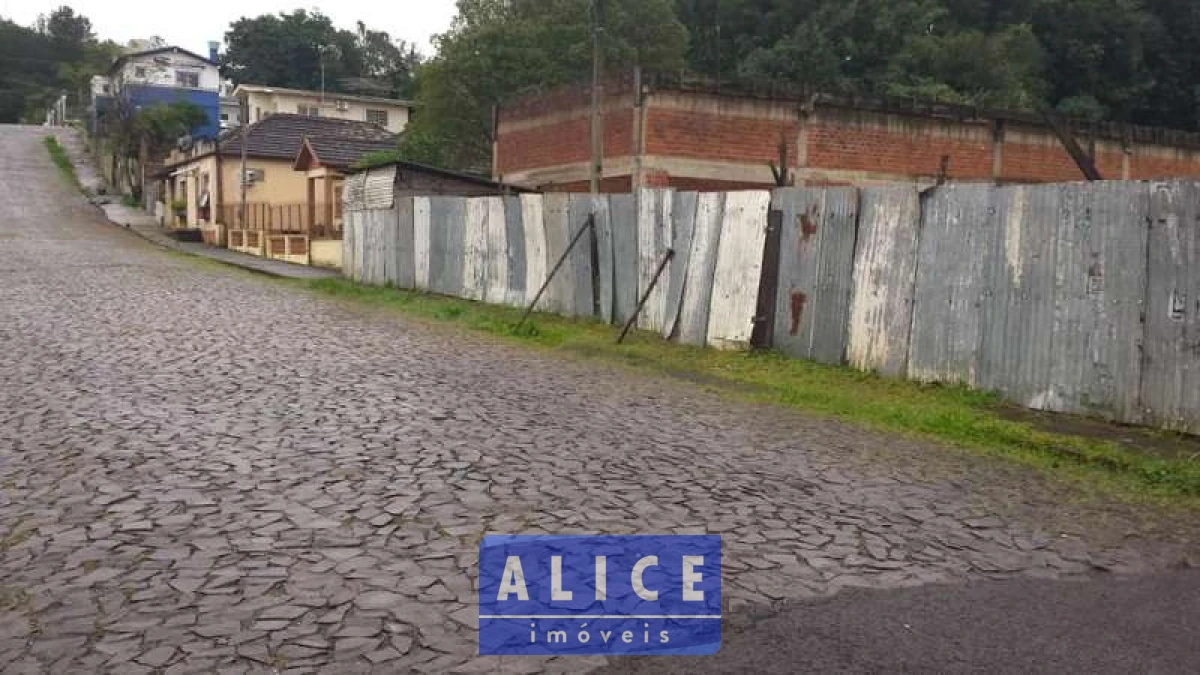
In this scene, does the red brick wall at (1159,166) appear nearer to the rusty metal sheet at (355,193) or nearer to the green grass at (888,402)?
the rusty metal sheet at (355,193)

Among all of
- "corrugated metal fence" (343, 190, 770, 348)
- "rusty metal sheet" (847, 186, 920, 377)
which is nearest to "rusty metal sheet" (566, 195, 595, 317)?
"corrugated metal fence" (343, 190, 770, 348)

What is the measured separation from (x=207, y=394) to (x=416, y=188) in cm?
1406

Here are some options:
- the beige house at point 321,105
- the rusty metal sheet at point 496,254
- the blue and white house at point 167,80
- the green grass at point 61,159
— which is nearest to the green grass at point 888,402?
the rusty metal sheet at point 496,254

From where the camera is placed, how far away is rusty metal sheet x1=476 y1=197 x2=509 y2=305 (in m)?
17.5

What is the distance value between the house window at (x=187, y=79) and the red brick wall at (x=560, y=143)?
46.9 m

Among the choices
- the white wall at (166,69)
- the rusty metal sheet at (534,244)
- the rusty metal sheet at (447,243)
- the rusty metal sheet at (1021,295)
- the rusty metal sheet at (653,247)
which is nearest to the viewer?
the rusty metal sheet at (1021,295)

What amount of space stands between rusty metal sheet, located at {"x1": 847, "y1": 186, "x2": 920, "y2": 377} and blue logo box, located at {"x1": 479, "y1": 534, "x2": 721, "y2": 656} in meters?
5.94

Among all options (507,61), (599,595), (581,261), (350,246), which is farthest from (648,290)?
(507,61)

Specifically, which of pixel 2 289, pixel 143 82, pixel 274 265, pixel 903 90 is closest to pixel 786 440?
pixel 2 289

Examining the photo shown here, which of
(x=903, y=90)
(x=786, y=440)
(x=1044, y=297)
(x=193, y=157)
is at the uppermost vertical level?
(x=903, y=90)

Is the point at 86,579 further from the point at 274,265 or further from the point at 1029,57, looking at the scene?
the point at 1029,57

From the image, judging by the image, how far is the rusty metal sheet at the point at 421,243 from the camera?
20.3 metres

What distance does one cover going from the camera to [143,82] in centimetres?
6303

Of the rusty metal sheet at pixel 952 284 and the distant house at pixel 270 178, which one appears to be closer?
the rusty metal sheet at pixel 952 284
